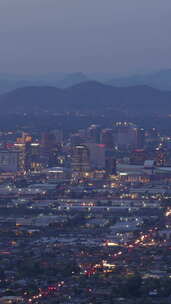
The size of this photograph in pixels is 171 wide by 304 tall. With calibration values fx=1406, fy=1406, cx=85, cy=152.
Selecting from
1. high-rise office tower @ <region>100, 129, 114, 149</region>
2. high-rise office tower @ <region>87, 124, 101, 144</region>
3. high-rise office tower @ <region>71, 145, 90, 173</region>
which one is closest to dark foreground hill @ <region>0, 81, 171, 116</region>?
high-rise office tower @ <region>87, 124, 101, 144</region>

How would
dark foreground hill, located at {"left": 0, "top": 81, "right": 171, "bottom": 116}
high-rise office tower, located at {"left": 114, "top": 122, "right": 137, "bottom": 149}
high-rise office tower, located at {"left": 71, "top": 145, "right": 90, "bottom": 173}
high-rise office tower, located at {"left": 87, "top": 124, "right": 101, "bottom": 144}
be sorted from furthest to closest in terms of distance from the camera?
dark foreground hill, located at {"left": 0, "top": 81, "right": 171, "bottom": 116}, high-rise office tower, located at {"left": 114, "top": 122, "right": 137, "bottom": 149}, high-rise office tower, located at {"left": 87, "top": 124, "right": 101, "bottom": 144}, high-rise office tower, located at {"left": 71, "top": 145, "right": 90, "bottom": 173}

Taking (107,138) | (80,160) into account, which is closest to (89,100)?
(107,138)

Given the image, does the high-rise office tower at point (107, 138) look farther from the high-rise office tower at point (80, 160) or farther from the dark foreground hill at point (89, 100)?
the dark foreground hill at point (89, 100)

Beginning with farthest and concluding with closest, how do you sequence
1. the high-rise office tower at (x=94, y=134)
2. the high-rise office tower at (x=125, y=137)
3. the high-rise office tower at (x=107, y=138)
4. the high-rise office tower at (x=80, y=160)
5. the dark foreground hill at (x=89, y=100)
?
1. the dark foreground hill at (x=89, y=100)
2. the high-rise office tower at (x=125, y=137)
3. the high-rise office tower at (x=94, y=134)
4. the high-rise office tower at (x=107, y=138)
5. the high-rise office tower at (x=80, y=160)

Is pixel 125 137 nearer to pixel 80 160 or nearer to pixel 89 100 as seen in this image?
pixel 80 160

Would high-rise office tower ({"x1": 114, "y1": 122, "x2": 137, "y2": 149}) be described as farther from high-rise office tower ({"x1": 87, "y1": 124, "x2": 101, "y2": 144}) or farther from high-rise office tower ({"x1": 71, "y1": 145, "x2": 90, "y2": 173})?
high-rise office tower ({"x1": 71, "y1": 145, "x2": 90, "y2": 173})

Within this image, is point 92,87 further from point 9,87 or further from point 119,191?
point 119,191

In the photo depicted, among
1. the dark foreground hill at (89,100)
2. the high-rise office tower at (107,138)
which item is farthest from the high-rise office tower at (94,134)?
the dark foreground hill at (89,100)

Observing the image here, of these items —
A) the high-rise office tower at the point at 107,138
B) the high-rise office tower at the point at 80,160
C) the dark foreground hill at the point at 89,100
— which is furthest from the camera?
the dark foreground hill at the point at 89,100

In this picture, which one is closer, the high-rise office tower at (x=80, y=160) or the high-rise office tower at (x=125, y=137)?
the high-rise office tower at (x=80, y=160)

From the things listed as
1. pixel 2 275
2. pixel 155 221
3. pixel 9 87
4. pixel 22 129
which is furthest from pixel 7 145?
pixel 9 87
